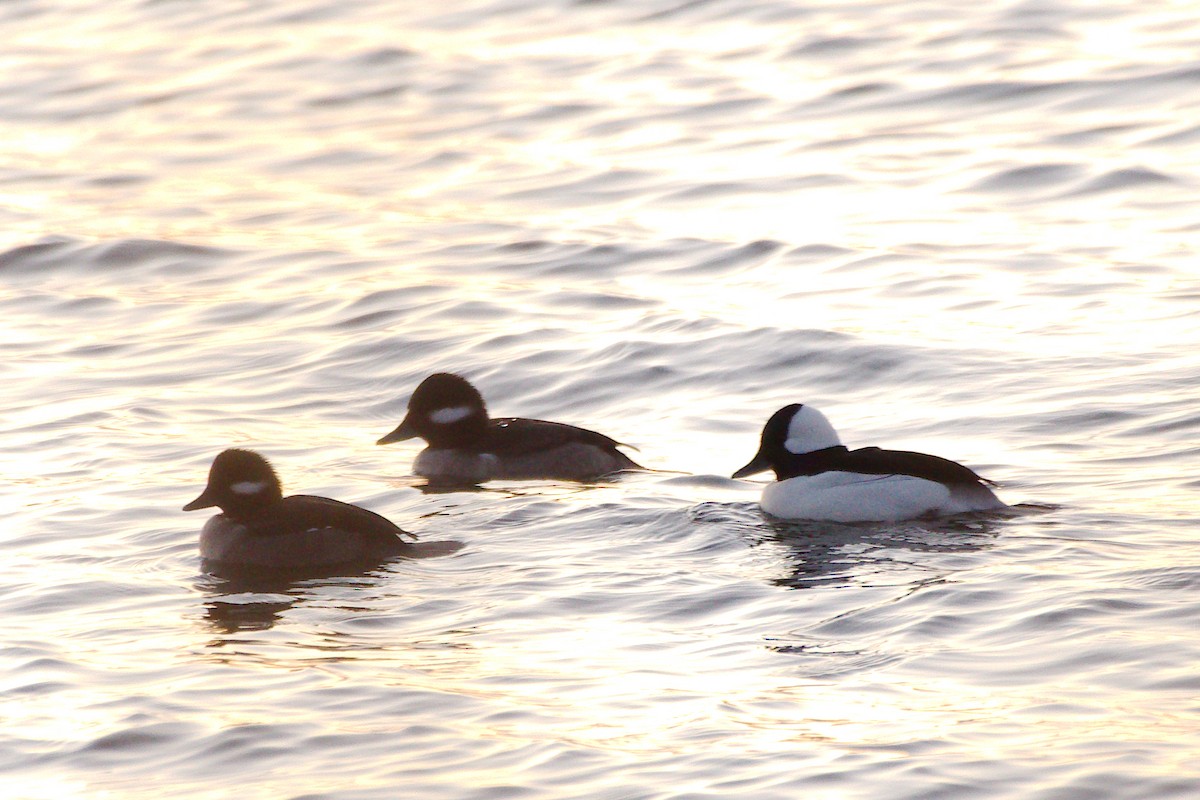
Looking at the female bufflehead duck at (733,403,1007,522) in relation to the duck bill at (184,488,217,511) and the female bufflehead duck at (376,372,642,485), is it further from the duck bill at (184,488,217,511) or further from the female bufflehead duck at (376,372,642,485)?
the duck bill at (184,488,217,511)

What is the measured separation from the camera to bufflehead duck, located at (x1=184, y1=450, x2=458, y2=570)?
32.0 feet

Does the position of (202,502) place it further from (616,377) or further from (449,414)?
(616,377)

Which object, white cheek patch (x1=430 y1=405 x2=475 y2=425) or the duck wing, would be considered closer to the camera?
the duck wing

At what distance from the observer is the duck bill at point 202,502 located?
33.8 ft

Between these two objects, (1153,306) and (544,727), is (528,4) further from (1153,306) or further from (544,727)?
(544,727)

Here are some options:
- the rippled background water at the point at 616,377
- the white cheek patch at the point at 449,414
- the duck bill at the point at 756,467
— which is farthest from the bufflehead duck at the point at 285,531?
the white cheek patch at the point at 449,414

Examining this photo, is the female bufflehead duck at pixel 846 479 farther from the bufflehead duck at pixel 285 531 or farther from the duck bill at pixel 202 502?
the duck bill at pixel 202 502

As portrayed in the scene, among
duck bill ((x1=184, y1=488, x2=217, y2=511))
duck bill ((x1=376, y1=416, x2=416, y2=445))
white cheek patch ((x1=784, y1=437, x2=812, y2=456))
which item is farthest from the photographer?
duck bill ((x1=376, y1=416, x2=416, y2=445))

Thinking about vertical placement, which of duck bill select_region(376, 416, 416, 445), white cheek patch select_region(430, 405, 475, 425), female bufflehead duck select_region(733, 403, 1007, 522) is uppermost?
white cheek patch select_region(430, 405, 475, 425)

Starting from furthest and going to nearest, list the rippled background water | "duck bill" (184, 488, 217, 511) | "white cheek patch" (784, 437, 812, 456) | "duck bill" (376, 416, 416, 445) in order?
"duck bill" (376, 416, 416, 445), "white cheek patch" (784, 437, 812, 456), "duck bill" (184, 488, 217, 511), the rippled background water

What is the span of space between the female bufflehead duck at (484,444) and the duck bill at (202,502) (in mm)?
1827

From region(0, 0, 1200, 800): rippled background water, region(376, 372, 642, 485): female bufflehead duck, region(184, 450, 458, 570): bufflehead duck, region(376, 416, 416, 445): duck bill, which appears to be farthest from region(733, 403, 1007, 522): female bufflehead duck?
region(376, 416, 416, 445): duck bill

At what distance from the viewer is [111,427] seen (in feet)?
41.8

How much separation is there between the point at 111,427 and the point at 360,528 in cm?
361
